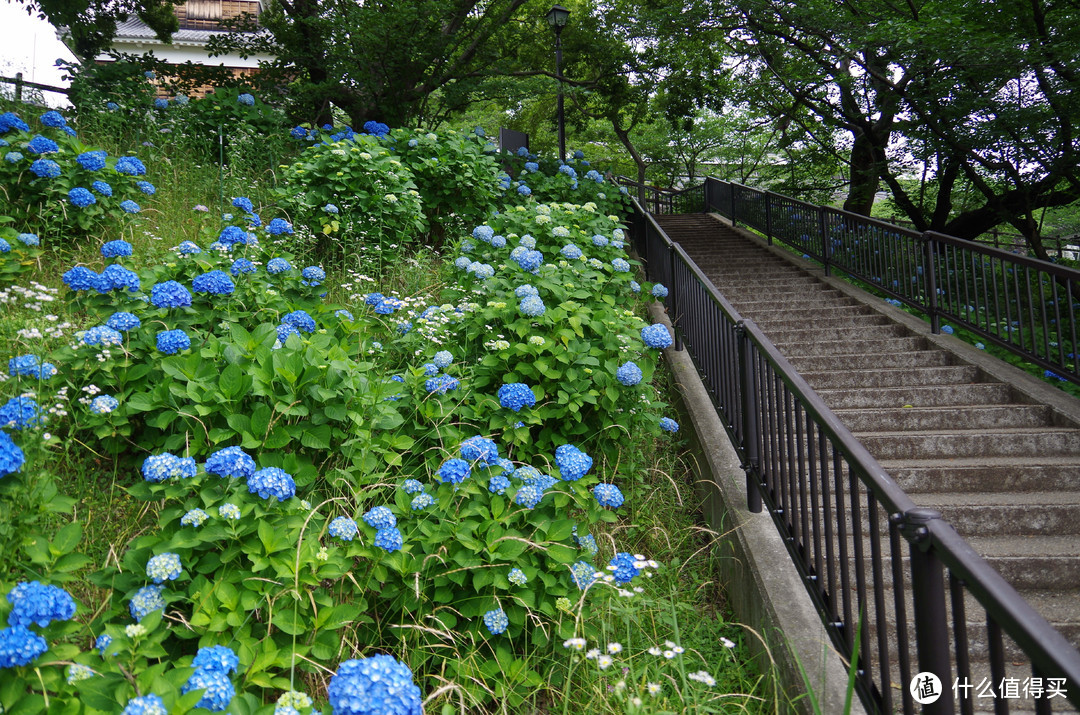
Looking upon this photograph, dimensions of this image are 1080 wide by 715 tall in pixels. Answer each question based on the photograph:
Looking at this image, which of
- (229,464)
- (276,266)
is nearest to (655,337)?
(276,266)

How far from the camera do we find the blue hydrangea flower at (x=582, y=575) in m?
2.19

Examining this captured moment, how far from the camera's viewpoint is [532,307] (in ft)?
10.4

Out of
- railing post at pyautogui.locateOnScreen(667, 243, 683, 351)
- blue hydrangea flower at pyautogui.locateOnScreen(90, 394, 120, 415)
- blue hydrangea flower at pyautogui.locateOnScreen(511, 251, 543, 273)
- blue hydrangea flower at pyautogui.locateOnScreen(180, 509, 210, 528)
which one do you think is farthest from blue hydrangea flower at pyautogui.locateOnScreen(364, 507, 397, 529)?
railing post at pyautogui.locateOnScreen(667, 243, 683, 351)

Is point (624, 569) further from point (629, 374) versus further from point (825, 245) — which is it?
point (825, 245)

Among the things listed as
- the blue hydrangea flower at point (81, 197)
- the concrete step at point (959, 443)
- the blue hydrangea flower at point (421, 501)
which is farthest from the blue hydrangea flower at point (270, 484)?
the concrete step at point (959, 443)

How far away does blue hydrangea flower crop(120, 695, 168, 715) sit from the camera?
125 cm

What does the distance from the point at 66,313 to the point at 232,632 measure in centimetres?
227

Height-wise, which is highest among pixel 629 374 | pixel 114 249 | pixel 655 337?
pixel 114 249

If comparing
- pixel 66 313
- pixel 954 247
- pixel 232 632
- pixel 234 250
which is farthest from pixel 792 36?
pixel 232 632

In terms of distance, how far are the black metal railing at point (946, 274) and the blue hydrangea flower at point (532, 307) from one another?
3438 mm

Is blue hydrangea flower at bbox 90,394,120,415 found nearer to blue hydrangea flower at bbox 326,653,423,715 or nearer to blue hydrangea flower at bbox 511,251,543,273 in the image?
blue hydrangea flower at bbox 326,653,423,715

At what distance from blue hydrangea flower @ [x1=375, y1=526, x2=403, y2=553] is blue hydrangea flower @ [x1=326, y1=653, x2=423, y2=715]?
64 centimetres

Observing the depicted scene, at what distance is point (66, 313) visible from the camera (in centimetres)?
321

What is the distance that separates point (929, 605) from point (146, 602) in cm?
201
